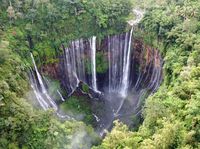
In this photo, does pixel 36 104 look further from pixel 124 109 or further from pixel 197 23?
pixel 197 23

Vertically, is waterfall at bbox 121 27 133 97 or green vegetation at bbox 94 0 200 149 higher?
green vegetation at bbox 94 0 200 149

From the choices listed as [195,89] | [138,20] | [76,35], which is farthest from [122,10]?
[195,89]

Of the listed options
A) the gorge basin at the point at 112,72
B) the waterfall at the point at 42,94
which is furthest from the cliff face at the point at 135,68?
the waterfall at the point at 42,94

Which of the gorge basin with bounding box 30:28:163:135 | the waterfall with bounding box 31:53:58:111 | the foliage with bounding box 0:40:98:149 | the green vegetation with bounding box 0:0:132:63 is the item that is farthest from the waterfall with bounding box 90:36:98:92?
the foliage with bounding box 0:40:98:149

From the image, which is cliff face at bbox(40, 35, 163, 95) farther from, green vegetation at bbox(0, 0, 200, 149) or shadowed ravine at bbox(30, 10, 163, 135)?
green vegetation at bbox(0, 0, 200, 149)

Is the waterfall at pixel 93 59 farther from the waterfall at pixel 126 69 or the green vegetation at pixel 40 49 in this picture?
the waterfall at pixel 126 69

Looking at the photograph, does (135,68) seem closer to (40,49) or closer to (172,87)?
(172,87)

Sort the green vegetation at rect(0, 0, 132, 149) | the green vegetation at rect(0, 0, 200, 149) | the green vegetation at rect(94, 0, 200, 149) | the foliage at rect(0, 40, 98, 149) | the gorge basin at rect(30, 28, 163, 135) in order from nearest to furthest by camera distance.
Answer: the green vegetation at rect(94, 0, 200, 149), the green vegetation at rect(0, 0, 200, 149), the foliage at rect(0, 40, 98, 149), the green vegetation at rect(0, 0, 132, 149), the gorge basin at rect(30, 28, 163, 135)

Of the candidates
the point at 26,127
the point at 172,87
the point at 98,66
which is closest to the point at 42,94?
the point at 98,66
